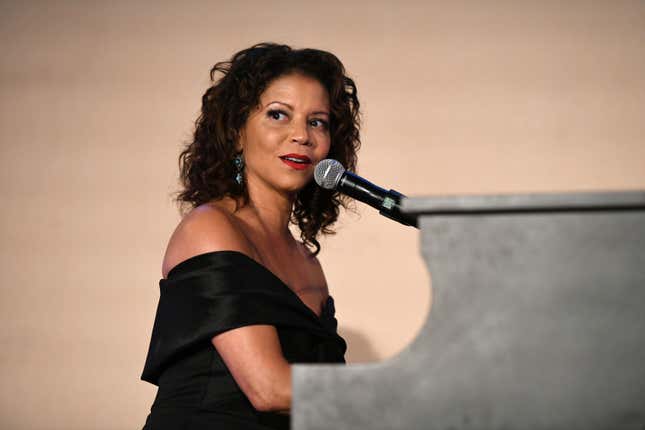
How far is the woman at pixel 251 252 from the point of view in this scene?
159 centimetres

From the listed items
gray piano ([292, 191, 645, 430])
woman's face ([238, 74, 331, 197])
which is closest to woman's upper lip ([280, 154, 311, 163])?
woman's face ([238, 74, 331, 197])

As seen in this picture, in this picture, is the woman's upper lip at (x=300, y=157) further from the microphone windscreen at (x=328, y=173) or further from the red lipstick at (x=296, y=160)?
the microphone windscreen at (x=328, y=173)

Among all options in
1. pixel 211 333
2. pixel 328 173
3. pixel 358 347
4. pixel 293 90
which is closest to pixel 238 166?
pixel 293 90

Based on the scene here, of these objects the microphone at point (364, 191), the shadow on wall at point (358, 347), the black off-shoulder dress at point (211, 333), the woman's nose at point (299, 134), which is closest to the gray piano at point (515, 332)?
the microphone at point (364, 191)

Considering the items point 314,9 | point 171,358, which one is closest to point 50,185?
point 314,9

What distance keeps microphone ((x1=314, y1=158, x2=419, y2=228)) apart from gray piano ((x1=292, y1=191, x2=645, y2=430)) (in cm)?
54

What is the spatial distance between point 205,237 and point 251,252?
124 mm

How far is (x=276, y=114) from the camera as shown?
209 centimetres

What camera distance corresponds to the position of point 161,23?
3.78 meters

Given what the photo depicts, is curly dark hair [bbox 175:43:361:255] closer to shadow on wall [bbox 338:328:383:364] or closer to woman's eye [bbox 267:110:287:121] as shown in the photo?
woman's eye [bbox 267:110:287:121]

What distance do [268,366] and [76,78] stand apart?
9.01ft

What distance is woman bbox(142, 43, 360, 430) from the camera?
1.59 m

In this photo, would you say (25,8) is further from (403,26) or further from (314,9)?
(403,26)

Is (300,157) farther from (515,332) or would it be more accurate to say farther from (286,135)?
(515,332)
